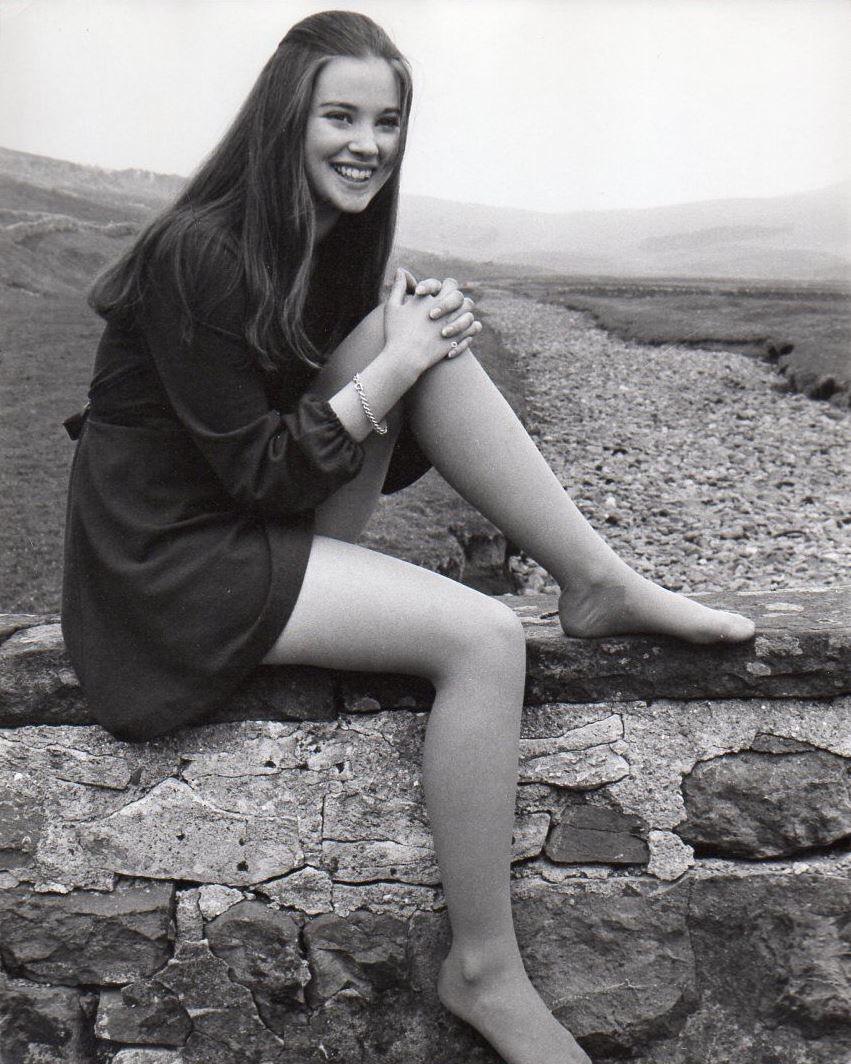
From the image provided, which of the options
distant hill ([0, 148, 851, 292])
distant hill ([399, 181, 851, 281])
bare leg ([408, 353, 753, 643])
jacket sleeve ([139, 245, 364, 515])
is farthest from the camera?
distant hill ([399, 181, 851, 281])

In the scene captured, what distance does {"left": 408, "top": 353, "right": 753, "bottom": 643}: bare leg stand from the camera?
4.87 feet

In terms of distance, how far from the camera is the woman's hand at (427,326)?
1.43 metres

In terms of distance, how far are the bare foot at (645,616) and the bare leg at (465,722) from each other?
147 mm

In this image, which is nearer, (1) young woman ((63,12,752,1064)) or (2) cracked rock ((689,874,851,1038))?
(1) young woman ((63,12,752,1064))

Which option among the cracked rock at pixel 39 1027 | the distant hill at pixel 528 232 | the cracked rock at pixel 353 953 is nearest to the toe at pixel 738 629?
the cracked rock at pixel 353 953

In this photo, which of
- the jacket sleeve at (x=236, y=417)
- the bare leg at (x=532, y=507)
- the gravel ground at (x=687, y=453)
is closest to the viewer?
the jacket sleeve at (x=236, y=417)

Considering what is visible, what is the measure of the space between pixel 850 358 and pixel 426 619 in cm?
846

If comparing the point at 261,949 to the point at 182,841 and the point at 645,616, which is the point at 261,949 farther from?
the point at 645,616

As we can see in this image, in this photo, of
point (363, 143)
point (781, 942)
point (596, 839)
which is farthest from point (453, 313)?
point (781, 942)

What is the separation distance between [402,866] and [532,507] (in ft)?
1.88

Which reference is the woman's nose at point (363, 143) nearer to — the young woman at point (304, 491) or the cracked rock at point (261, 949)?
the young woman at point (304, 491)

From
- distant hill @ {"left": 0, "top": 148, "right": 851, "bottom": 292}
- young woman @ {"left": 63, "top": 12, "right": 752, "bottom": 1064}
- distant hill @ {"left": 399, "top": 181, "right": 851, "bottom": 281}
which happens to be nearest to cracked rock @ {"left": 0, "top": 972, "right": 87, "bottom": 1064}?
young woman @ {"left": 63, "top": 12, "right": 752, "bottom": 1064}

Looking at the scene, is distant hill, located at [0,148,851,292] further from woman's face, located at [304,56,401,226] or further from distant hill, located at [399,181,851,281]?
woman's face, located at [304,56,401,226]

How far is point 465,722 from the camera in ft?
4.65
